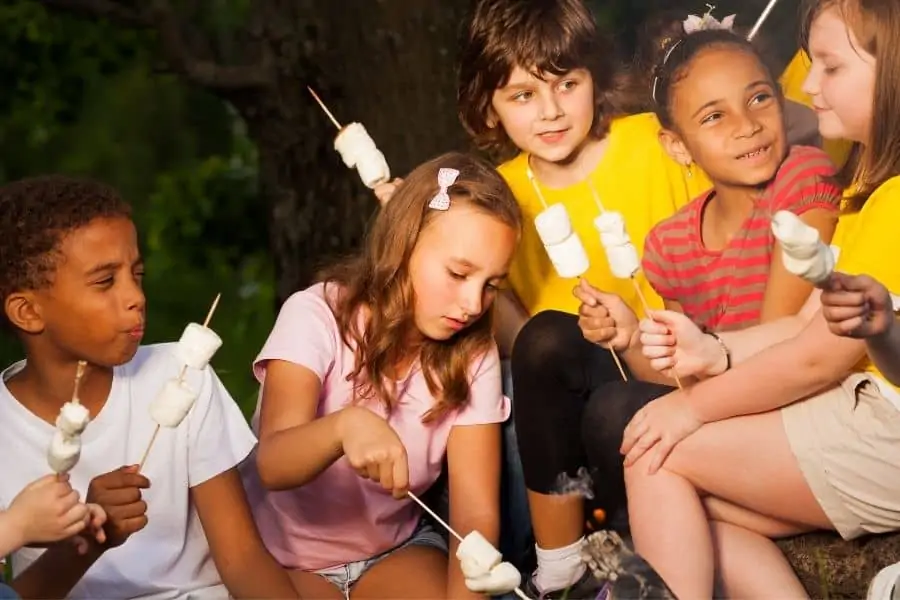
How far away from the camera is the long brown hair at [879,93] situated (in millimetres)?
2658

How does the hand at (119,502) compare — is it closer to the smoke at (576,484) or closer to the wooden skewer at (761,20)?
the smoke at (576,484)

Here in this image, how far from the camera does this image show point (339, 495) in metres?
2.84

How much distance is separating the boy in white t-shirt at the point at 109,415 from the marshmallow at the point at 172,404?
0.14 m

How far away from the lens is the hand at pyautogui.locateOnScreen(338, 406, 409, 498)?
94.3 inches

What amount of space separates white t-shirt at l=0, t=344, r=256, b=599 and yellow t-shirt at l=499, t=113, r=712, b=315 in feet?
2.09

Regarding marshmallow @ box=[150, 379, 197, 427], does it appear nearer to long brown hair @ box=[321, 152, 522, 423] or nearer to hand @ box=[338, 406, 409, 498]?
hand @ box=[338, 406, 409, 498]

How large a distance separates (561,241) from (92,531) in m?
0.90

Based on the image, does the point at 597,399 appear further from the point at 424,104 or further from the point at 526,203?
the point at 424,104

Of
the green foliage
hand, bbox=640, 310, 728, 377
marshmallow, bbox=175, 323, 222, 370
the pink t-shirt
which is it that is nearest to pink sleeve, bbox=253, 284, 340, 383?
the pink t-shirt

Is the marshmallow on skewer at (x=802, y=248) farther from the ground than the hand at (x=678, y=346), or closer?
farther from the ground

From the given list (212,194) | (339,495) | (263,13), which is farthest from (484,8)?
(212,194)

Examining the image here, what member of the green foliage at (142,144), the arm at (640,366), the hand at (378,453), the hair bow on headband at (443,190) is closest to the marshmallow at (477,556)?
the hand at (378,453)

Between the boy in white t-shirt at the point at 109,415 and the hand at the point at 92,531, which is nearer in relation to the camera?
the hand at the point at 92,531

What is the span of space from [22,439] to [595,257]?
1.06 m
